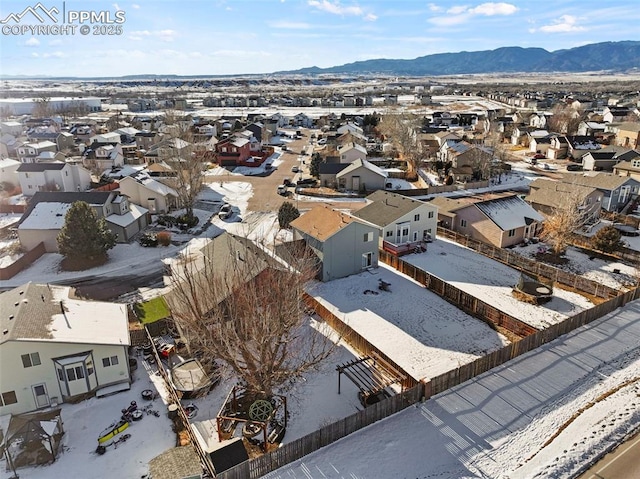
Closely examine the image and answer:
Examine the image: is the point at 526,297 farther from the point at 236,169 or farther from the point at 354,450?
the point at 236,169

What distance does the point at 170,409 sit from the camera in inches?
795

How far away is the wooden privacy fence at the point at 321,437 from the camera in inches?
645

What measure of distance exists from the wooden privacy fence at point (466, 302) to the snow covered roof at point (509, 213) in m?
11.3

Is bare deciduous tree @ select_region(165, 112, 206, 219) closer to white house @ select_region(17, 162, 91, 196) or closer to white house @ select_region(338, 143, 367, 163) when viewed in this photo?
white house @ select_region(17, 162, 91, 196)

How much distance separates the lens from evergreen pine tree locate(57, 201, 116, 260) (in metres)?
35.5

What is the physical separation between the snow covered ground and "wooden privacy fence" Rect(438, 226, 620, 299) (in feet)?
23.1

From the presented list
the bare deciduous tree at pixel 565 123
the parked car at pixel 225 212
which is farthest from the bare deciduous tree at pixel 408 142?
the bare deciduous tree at pixel 565 123

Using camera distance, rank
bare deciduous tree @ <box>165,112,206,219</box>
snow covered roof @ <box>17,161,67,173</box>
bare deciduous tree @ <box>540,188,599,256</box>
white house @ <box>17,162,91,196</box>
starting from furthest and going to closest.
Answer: white house @ <box>17,162,91,196</box>
snow covered roof @ <box>17,161,67,173</box>
bare deciduous tree @ <box>165,112,206,219</box>
bare deciduous tree @ <box>540,188,599,256</box>

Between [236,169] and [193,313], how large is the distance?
57293mm

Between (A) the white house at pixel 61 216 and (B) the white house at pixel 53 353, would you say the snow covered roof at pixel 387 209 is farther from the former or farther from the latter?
(B) the white house at pixel 53 353

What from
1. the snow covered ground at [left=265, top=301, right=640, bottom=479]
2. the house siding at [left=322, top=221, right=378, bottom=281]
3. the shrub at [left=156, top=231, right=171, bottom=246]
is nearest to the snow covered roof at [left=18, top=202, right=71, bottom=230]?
the shrub at [left=156, top=231, right=171, bottom=246]

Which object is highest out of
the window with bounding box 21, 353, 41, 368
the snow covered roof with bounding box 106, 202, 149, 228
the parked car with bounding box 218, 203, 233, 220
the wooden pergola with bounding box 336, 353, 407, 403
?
the snow covered roof with bounding box 106, 202, 149, 228

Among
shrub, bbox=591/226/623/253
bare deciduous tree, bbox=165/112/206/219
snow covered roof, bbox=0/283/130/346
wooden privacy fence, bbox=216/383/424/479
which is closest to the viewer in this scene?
wooden privacy fence, bbox=216/383/424/479

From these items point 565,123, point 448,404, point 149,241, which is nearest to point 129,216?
point 149,241
